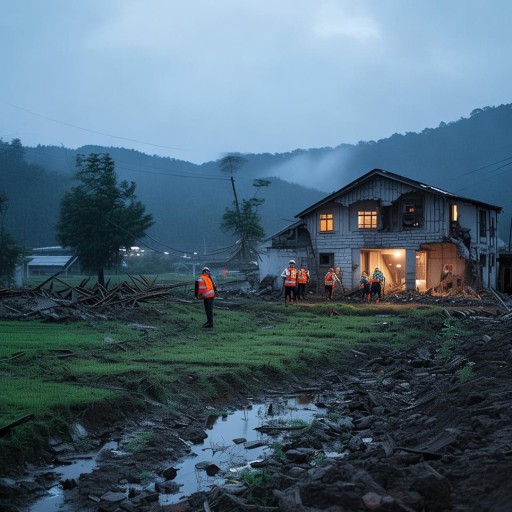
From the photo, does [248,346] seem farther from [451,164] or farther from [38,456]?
[451,164]

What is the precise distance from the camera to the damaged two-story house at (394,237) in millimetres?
40562

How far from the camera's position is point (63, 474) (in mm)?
8445

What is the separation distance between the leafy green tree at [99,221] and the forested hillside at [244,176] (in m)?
31.8

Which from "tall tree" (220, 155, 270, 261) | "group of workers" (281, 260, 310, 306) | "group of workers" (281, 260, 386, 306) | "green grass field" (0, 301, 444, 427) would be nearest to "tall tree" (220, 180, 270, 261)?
"tall tree" (220, 155, 270, 261)

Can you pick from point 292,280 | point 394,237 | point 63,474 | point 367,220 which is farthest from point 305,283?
point 63,474

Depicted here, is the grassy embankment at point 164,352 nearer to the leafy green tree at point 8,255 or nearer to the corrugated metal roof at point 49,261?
the leafy green tree at point 8,255

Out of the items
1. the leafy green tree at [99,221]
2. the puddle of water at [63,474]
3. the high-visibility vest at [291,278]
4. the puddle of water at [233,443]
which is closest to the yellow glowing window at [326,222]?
Answer: the high-visibility vest at [291,278]

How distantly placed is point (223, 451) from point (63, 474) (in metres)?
2.35

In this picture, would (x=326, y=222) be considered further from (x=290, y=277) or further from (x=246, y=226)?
(x=246, y=226)

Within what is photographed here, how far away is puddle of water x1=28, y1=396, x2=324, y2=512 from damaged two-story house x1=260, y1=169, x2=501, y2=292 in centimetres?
2919

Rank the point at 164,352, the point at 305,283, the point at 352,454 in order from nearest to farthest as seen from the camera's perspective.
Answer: the point at 352,454 < the point at 164,352 < the point at 305,283

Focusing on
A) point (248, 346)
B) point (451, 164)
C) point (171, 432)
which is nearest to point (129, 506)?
point (171, 432)

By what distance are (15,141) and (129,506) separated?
11899 centimetres

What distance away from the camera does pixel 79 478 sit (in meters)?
8.20
